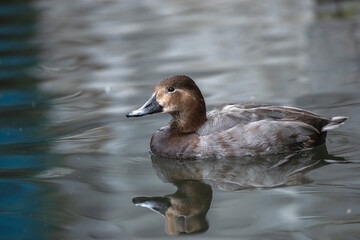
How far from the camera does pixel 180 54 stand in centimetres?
1147

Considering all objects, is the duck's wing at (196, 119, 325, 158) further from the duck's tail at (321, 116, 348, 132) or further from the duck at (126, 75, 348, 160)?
the duck's tail at (321, 116, 348, 132)

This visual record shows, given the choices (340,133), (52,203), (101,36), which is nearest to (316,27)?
(101,36)

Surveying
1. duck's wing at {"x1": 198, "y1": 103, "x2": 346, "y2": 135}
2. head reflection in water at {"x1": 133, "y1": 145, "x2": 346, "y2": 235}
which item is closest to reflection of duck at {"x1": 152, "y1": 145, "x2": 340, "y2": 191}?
head reflection in water at {"x1": 133, "y1": 145, "x2": 346, "y2": 235}

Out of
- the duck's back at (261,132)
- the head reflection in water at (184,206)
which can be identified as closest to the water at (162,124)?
the head reflection in water at (184,206)

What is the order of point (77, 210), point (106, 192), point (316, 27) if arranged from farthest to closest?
point (316, 27) → point (106, 192) → point (77, 210)

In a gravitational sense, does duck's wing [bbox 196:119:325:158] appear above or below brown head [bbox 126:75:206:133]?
below

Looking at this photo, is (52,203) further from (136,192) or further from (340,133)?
(340,133)

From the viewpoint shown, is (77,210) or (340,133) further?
(340,133)

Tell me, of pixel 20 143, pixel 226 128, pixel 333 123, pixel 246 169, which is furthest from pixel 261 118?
pixel 20 143

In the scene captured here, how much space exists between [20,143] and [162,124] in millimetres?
1482

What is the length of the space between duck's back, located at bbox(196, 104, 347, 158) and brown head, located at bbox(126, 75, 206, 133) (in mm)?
181

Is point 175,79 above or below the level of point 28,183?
above

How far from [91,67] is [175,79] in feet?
15.2

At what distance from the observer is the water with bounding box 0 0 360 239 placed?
5.19 metres
